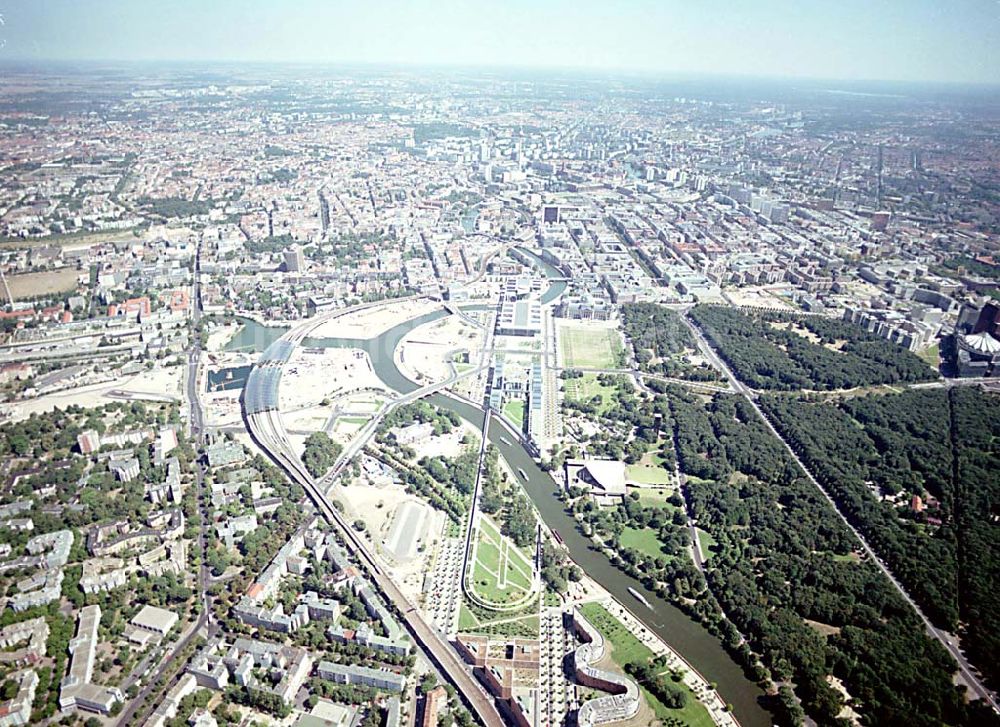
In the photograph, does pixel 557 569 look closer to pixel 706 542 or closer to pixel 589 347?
pixel 706 542

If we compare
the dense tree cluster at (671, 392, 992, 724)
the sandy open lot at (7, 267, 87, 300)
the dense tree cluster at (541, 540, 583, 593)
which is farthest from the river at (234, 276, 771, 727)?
the sandy open lot at (7, 267, 87, 300)

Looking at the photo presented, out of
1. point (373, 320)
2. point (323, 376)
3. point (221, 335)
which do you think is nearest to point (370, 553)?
point (323, 376)

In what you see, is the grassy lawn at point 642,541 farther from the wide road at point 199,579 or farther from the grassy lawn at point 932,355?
the grassy lawn at point 932,355

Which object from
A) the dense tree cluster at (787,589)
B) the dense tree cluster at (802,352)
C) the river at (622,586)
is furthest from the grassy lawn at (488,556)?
the dense tree cluster at (802,352)

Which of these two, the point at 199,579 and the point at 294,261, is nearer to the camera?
the point at 199,579

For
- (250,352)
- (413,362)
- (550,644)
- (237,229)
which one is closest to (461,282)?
(413,362)

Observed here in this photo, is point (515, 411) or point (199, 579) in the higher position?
point (515, 411)
